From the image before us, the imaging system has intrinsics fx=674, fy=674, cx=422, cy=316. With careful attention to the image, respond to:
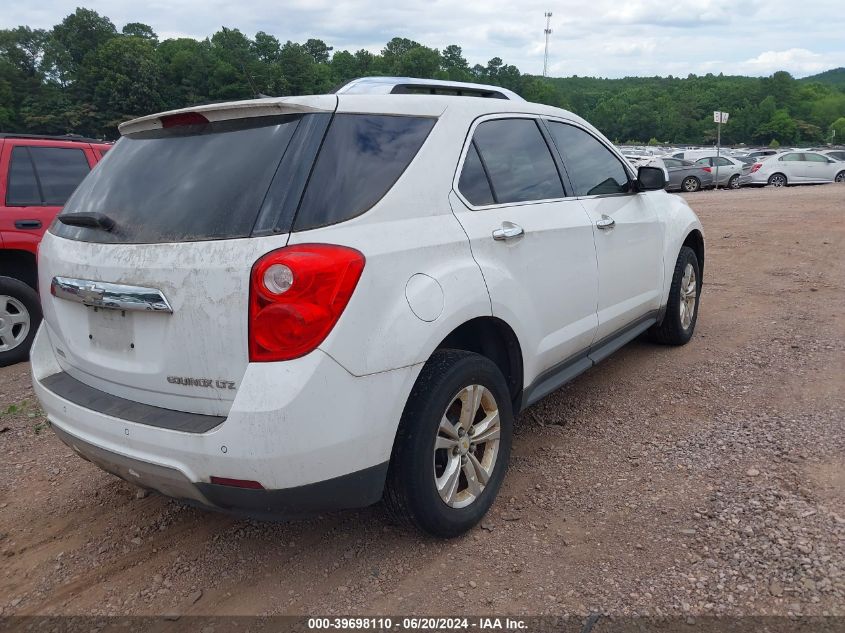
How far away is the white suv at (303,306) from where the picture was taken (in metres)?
2.16

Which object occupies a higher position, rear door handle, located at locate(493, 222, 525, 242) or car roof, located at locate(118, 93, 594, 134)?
car roof, located at locate(118, 93, 594, 134)

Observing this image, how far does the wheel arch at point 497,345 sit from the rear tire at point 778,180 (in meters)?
28.1

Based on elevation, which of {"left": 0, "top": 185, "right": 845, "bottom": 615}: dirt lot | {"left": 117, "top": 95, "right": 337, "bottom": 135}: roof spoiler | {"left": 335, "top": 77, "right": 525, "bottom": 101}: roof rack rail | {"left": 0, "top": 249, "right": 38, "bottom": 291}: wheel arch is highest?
{"left": 335, "top": 77, "right": 525, "bottom": 101}: roof rack rail

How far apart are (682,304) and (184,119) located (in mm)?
3880

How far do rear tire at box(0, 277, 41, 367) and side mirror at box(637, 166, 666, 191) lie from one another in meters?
4.59

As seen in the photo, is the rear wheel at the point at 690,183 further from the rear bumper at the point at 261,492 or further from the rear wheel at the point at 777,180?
the rear bumper at the point at 261,492

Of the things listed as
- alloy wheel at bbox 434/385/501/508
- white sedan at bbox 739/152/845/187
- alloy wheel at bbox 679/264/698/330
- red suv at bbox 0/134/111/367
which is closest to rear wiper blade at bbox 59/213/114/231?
alloy wheel at bbox 434/385/501/508

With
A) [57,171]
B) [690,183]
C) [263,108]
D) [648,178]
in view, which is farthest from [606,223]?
[690,183]

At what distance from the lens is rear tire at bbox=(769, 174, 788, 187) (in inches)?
1062

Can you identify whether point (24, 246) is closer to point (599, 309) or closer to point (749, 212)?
point (599, 309)

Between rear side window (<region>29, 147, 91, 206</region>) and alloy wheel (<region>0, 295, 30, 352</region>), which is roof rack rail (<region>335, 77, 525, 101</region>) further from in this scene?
alloy wheel (<region>0, 295, 30, 352</region>)

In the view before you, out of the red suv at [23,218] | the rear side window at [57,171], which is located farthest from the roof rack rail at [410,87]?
the red suv at [23,218]

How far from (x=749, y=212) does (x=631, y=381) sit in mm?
12587

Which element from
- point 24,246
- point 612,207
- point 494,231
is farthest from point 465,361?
point 24,246
